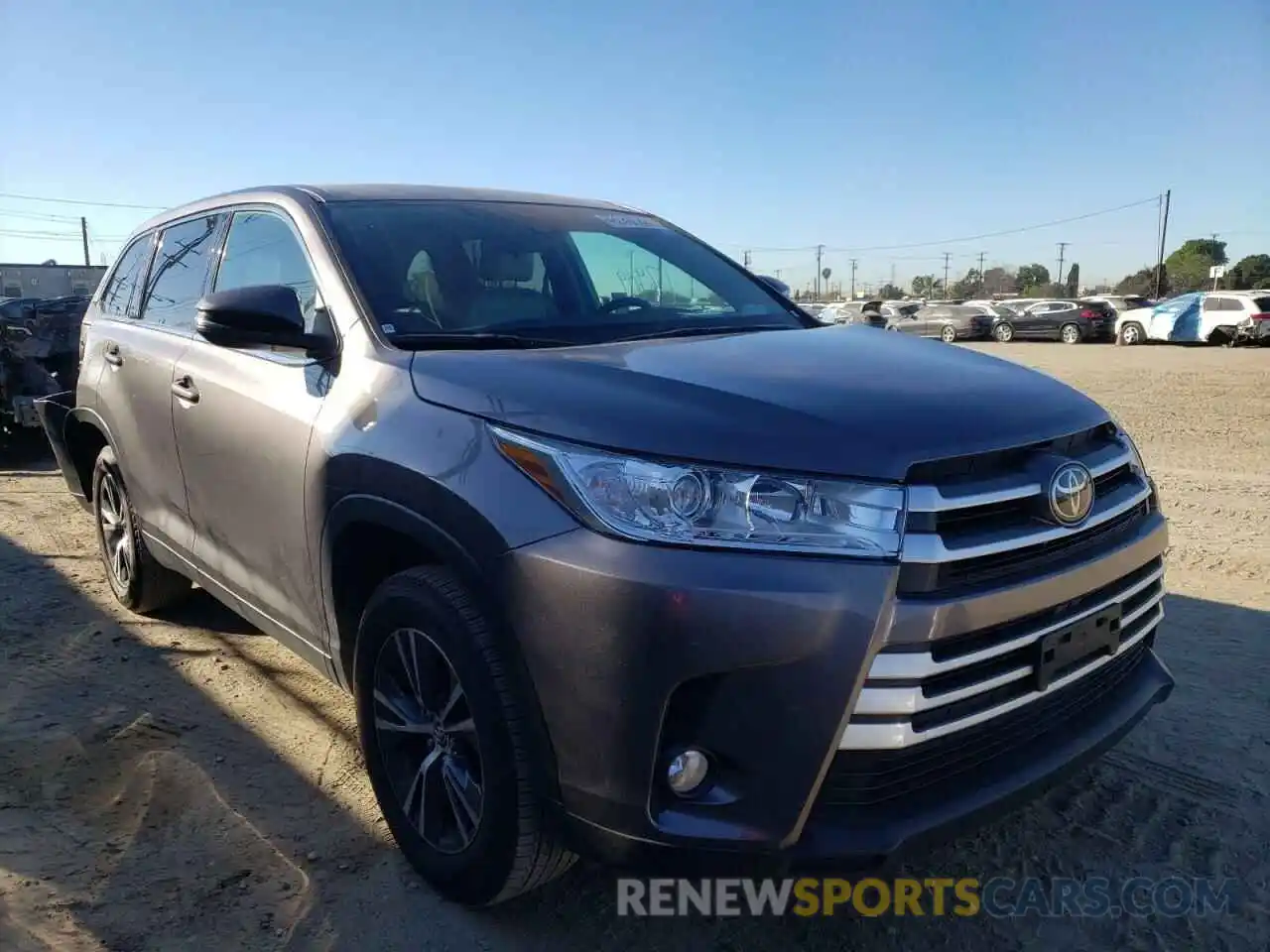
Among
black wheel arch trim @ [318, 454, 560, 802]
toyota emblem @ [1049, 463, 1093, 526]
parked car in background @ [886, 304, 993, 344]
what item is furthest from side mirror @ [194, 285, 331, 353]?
parked car in background @ [886, 304, 993, 344]

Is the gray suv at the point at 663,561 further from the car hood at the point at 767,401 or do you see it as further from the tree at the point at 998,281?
the tree at the point at 998,281

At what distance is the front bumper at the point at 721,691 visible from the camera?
179 centimetres

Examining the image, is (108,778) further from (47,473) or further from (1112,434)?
(47,473)

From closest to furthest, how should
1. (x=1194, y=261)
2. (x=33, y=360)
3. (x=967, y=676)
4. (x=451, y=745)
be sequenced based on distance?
(x=967, y=676) → (x=451, y=745) → (x=33, y=360) → (x=1194, y=261)

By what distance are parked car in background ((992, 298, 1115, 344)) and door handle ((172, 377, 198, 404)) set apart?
105ft

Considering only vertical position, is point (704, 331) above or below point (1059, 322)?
above

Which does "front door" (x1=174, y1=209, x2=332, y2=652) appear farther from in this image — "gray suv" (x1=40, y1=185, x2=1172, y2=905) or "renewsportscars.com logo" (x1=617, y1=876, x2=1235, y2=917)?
"renewsportscars.com logo" (x1=617, y1=876, x2=1235, y2=917)

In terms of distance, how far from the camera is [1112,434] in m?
2.47

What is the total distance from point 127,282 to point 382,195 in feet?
6.73

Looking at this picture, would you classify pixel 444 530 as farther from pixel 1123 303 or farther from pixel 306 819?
pixel 1123 303

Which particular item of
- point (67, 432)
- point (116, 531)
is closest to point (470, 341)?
point (116, 531)

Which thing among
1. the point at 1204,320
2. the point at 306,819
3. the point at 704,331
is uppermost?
the point at 704,331

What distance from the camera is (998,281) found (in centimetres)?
9506

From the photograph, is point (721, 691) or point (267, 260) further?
point (267, 260)
